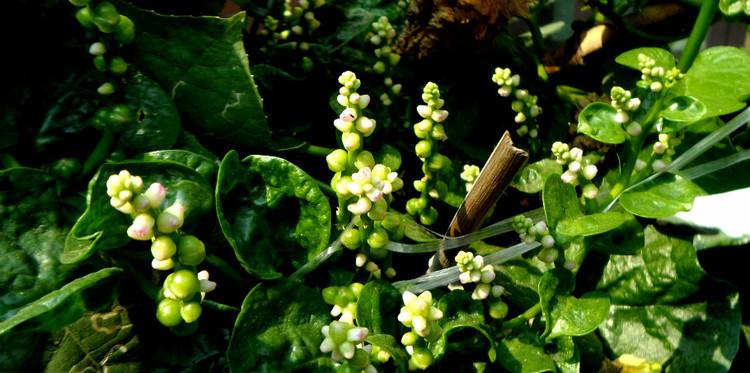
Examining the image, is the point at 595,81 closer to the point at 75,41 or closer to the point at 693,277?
the point at 693,277

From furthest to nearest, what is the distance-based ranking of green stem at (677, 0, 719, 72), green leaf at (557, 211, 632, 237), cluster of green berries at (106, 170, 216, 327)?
green stem at (677, 0, 719, 72) < green leaf at (557, 211, 632, 237) < cluster of green berries at (106, 170, 216, 327)

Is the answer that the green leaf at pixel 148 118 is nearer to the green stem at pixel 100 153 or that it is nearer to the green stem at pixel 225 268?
the green stem at pixel 100 153

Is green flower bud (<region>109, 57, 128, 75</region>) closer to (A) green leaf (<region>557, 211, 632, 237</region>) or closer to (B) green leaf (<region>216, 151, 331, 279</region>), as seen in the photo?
(B) green leaf (<region>216, 151, 331, 279</region>)

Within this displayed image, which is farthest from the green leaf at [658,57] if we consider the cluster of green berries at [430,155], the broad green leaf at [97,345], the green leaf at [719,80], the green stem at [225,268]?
the broad green leaf at [97,345]

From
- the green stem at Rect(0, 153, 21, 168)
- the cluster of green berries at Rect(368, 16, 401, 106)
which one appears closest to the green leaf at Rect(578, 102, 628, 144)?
the cluster of green berries at Rect(368, 16, 401, 106)

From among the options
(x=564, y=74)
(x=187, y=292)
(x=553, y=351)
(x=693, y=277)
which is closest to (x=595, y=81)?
(x=564, y=74)

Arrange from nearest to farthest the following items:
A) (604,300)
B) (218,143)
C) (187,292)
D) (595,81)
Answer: (187,292), (604,300), (218,143), (595,81)

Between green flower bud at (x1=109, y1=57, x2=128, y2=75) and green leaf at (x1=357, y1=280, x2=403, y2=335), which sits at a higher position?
green flower bud at (x1=109, y1=57, x2=128, y2=75)
